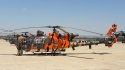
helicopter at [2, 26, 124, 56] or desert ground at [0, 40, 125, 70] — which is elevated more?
helicopter at [2, 26, 124, 56]

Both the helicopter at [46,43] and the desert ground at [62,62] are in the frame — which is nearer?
the desert ground at [62,62]

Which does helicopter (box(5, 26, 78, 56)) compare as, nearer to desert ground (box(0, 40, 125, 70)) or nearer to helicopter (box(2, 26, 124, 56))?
helicopter (box(2, 26, 124, 56))

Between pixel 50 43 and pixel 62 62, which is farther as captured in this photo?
pixel 50 43

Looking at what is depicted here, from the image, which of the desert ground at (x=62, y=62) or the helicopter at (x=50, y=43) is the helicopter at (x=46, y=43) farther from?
the desert ground at (x=62, y=62)

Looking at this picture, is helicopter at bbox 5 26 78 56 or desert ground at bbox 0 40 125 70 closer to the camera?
desert ground at bbox 0 40 125 70

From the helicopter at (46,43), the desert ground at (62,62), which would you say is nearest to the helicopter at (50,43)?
the helicopter at (46,43)

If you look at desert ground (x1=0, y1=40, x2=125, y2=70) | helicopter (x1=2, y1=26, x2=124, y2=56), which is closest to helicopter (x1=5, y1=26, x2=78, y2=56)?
helicopter (x1=2, y1=26, x2=124, y2=56)

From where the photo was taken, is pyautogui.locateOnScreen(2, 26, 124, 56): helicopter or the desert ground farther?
pyautogui.locateOnScreen(2, 26, 124, 56): helicopter

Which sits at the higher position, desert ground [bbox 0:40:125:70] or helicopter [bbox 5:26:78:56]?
helicopter [bbox 5:26:78:56]

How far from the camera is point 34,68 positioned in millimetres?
16078

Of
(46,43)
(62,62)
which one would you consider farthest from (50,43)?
(62,62)

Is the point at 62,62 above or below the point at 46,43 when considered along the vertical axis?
below

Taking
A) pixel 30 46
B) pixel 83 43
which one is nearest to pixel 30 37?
pixel 30 46

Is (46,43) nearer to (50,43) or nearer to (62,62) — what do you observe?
(50,43)
